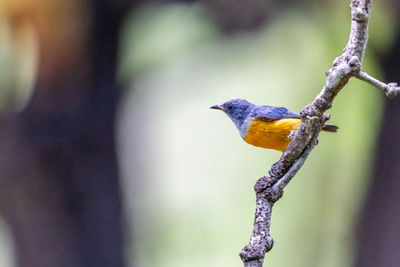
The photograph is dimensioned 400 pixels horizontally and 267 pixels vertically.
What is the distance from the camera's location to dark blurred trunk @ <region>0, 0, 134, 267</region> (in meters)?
6.91

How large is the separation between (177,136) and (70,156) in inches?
92.0

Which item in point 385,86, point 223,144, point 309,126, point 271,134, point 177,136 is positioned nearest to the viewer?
point 385,86

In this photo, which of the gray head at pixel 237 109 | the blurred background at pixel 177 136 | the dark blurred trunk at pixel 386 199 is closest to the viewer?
the gray head at pixel 237 109

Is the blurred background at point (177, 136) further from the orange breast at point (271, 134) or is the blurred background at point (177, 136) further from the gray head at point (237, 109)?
the orange breast at point (271, 134)

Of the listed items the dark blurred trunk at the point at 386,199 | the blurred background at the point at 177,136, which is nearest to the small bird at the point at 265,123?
the blurred background at the point at 177,136

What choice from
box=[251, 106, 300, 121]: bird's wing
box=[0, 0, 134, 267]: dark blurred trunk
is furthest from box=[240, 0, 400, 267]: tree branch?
box=[0, 0, 134, 267]: dark blurred trunk

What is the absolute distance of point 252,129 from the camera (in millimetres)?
3625

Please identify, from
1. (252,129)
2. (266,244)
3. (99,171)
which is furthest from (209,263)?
(266,244)

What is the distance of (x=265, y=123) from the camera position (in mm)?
3617

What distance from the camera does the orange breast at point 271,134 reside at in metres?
3.43

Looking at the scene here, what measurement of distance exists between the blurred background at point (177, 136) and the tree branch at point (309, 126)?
4872 millimetres

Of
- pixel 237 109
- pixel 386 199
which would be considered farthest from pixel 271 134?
pixel 386 199

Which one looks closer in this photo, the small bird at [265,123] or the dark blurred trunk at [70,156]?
the small bird at [265,123]

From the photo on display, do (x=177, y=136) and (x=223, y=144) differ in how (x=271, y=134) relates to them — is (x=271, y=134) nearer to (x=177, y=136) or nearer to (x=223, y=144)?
(x=223, y=144)
